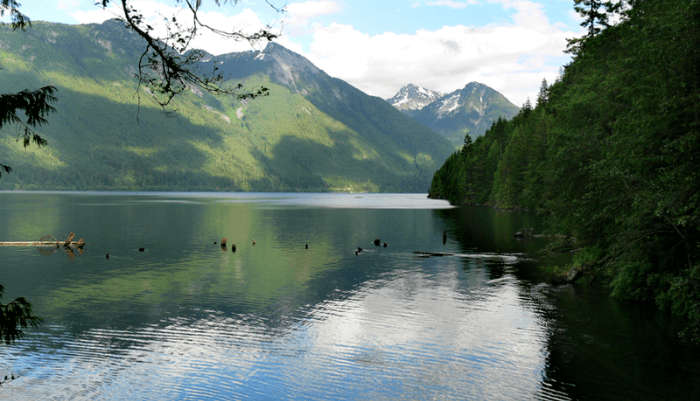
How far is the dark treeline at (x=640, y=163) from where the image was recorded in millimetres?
25016

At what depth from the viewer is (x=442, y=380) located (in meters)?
24.0

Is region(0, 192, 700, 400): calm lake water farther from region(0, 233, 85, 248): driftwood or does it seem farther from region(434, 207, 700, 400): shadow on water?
region(0, 233, 85, 248): driftwood

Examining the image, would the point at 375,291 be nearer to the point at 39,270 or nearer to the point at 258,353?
the point at 258,353

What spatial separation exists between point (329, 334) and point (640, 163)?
65.3 ft

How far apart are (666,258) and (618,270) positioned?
9091 mm

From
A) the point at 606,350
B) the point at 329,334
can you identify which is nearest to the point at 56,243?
the point at 329,334

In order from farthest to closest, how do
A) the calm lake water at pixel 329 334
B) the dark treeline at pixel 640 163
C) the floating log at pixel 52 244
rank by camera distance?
1. the floating log at pixel 52 244
2. the dark treeline at pixel 640 163
3. the calm lake water at pixel 329 334

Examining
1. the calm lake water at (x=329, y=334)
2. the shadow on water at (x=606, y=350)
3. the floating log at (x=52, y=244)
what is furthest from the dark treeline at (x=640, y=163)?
the floating log at (x=52, y=244)

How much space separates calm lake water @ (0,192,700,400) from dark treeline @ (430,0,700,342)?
11.1 feet

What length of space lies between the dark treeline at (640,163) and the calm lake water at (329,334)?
3386 millimetres

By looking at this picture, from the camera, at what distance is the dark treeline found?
82.1 feet

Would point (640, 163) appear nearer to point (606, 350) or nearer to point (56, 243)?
point (606, 350)

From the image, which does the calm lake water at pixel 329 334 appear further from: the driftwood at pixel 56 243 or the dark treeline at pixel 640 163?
the driftwood at pixel 56 243

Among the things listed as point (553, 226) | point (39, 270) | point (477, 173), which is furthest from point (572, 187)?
point (477, 173)
